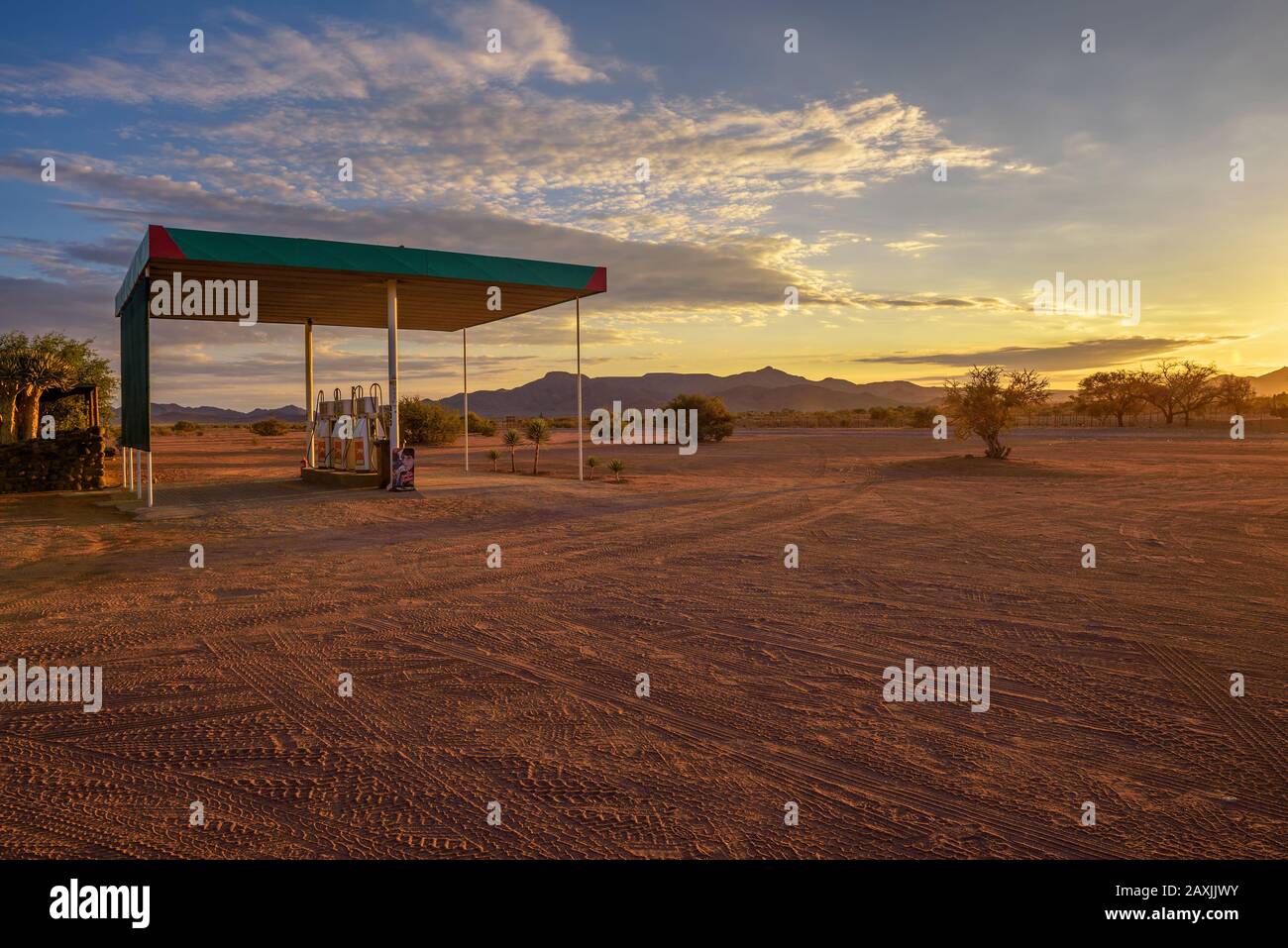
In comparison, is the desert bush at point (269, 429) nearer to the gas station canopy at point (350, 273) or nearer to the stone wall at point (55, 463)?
the stone wall at point (55, 463)

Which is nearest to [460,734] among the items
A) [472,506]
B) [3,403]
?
[472,506]

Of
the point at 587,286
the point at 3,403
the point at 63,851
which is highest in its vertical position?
the point at 587,286

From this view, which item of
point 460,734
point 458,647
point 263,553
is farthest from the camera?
point 263,553

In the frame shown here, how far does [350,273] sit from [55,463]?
12.2 meters

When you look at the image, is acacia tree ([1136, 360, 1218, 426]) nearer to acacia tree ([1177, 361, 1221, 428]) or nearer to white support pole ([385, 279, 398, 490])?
acacia tree ([1177, 361, 1221, 428])

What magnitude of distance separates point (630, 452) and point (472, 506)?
2562 cm

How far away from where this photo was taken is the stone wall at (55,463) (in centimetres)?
2283

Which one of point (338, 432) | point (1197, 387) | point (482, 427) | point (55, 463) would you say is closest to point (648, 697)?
point (338, 432)

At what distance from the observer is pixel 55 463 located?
23578 millimetres

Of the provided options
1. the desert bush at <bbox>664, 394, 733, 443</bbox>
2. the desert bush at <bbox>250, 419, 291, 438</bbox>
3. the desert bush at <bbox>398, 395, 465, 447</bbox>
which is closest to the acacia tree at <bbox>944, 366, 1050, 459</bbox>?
the desert bush at <bbox>664, 394, 733, 443</bbox>

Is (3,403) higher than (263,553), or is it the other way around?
(3,403)

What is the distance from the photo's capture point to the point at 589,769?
194 inches

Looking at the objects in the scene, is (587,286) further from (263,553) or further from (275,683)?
(275,683)
